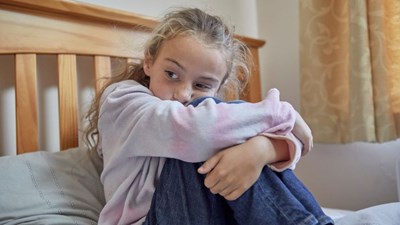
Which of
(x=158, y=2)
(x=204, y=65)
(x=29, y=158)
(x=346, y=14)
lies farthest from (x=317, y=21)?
(x=29, y=158)

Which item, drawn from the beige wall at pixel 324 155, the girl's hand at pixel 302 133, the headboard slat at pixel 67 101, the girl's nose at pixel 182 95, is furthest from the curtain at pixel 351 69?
the headboard slat at pixel 67 101

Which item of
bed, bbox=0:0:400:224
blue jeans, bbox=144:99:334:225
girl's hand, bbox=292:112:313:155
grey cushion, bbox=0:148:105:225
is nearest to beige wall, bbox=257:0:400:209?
bed, bbox=0:0:400:224

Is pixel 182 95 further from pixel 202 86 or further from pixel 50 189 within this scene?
pixel 50 189

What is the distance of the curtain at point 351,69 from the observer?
47.8 inches

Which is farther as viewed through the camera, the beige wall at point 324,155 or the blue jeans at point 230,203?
the beige wall at point 324,155

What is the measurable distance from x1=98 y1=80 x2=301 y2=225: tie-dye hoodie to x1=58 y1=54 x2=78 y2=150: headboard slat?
24 cm

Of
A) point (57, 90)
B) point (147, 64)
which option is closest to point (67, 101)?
point (57, 90)

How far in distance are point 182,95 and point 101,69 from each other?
1.21ft

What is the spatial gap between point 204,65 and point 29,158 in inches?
15.9

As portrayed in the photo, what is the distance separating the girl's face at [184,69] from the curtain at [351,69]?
2.10 ft

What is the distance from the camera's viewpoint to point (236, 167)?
1.95 feet

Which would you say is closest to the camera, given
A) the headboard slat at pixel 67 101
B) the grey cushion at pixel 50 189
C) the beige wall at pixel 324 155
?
the grey cushion at pixel 50 189

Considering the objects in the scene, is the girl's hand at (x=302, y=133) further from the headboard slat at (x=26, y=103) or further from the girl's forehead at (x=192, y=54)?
the headboard slat at (x=26, y=103)

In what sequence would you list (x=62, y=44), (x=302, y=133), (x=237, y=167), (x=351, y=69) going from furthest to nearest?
(x=351, y=69) < (x=62, y=44) < (x=302, y=133) < (x=237, y=167)
